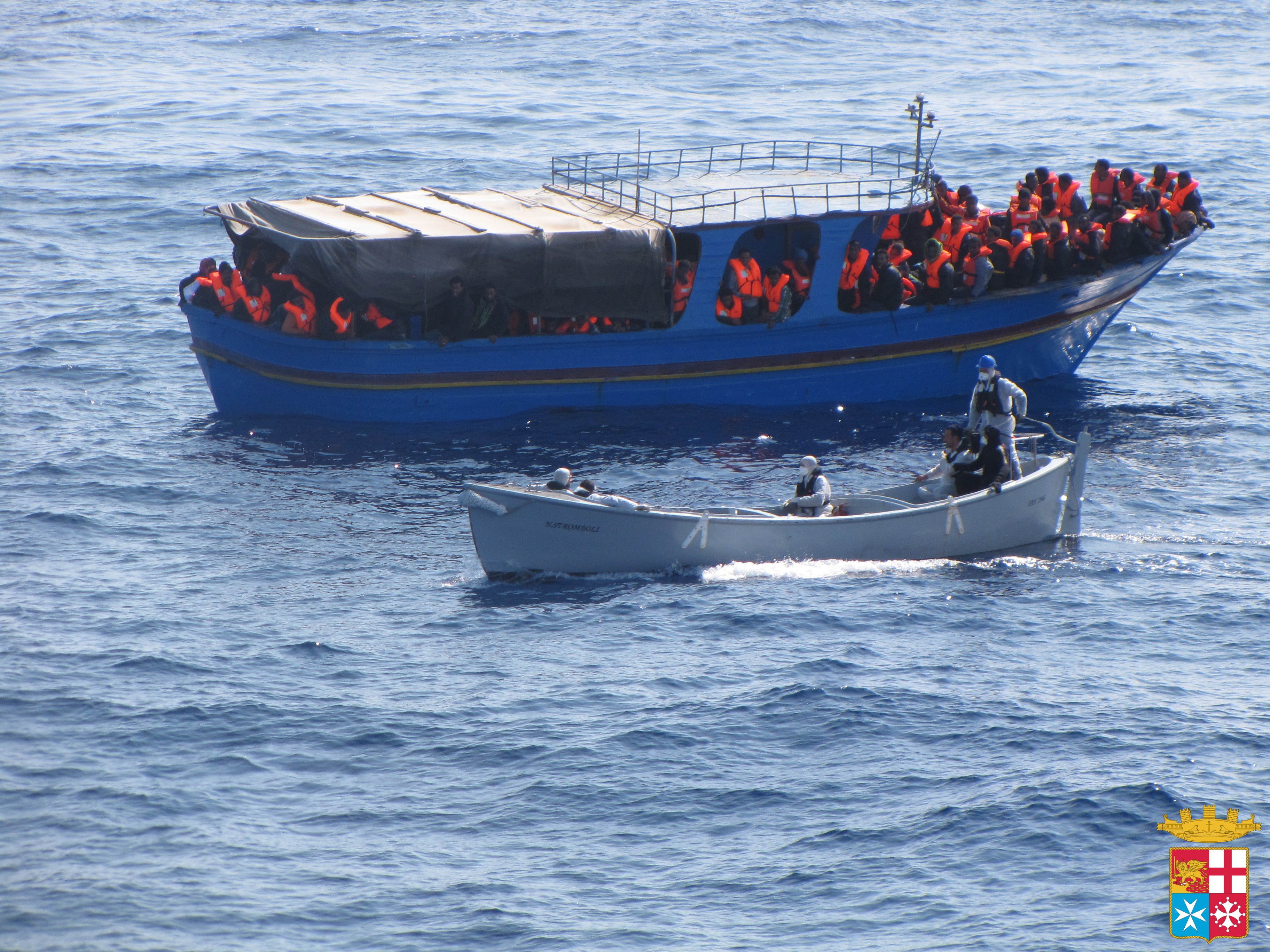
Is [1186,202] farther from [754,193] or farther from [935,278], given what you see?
[754,193]

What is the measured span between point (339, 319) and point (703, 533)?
336 inches

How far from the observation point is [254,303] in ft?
83.7

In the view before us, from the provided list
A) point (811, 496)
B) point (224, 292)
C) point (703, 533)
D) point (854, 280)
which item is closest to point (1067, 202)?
point (854, 280)

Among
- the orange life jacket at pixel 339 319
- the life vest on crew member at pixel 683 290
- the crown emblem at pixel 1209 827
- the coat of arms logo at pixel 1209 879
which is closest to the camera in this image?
the coat of arms logo at pixel 1209 879

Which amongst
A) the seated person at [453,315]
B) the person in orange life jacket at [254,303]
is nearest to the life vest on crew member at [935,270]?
the seated person at [453,315]

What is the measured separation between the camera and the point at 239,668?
58.8 feet

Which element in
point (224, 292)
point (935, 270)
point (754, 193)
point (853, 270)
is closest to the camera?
point (224, 292)

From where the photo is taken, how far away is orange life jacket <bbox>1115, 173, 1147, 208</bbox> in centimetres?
2961

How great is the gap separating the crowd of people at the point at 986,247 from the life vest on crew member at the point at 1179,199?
20 millimetres

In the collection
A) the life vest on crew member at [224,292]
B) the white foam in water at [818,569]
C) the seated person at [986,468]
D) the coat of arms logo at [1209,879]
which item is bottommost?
the coat of arms logo at [1209,879]

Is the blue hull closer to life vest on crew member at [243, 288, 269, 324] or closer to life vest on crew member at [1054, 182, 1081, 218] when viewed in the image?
life vest on crew member at [243, 288, 269, 324]

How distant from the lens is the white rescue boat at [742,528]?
19969 millimetres

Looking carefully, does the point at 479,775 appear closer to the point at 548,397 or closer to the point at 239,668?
the point at 239,668

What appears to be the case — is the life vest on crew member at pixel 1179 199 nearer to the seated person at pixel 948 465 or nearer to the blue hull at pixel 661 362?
the blue hull at pixel 661 362
